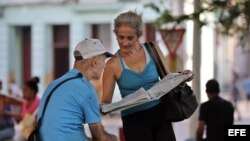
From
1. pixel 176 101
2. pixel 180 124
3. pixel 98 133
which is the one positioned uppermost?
pixel 176 101

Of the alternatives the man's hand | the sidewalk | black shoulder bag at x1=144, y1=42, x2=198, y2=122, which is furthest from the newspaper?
the sidewalk

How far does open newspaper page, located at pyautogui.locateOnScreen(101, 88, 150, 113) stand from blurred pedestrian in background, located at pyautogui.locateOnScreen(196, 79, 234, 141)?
3.13 m

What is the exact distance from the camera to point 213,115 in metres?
7.77

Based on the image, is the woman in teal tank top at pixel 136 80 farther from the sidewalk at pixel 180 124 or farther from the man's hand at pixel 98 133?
the sidewalk at pixel 180 124

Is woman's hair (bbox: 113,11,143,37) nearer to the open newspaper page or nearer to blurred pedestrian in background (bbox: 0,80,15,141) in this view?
the open newspaper page

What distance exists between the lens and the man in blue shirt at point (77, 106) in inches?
170

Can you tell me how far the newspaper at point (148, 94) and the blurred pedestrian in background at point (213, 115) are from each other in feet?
9.60

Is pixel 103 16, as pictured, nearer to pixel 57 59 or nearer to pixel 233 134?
pixel 57 59

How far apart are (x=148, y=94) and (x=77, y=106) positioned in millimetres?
646

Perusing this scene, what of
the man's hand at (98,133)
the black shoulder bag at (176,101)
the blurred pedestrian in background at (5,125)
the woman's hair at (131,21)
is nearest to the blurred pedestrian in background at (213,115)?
the black shoulder bag at (176,101)

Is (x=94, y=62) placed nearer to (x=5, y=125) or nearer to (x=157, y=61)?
(x=157, y=61)

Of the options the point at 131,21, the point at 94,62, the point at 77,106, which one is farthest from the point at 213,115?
the point at 77,106

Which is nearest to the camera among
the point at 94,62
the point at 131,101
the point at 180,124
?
the point at 94,62

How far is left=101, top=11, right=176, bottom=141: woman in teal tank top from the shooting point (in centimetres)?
498
